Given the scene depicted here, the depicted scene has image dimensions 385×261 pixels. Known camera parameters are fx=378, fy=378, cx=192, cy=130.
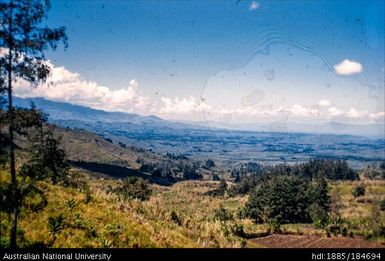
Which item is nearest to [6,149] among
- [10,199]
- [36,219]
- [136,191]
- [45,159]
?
[10,199]

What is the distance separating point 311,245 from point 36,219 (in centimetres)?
2171

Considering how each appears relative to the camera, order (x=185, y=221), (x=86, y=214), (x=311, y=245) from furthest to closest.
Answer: (x=311, y=245) < (x=185, y=221) < (x=86, y=214)

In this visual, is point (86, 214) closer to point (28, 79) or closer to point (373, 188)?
point (28, 79)

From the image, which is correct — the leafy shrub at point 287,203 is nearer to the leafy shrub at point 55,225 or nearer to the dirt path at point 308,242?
the dirt path at point 308,242

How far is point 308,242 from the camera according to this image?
32156mm

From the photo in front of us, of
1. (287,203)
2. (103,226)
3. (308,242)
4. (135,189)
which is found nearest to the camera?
Answer: (103,226)

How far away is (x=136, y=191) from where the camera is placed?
274 ft

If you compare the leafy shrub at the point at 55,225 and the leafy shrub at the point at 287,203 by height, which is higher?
the leafy shrub at the point at 55,225

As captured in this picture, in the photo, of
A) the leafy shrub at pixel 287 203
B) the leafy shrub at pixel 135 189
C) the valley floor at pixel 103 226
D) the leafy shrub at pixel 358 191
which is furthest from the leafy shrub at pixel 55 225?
the leafy shrub at pixel 358 191

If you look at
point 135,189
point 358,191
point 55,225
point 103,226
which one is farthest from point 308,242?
point 358,191

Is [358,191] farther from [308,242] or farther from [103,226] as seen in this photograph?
[103,226]

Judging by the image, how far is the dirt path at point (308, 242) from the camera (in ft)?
101

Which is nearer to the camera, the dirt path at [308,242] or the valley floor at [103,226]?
the valley floor at [103,226]

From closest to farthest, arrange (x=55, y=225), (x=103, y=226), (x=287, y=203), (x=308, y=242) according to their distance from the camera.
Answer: (x=55, y=225) < (x=103, y=226) < (x=308, y=242) < (x=287, y=203)
